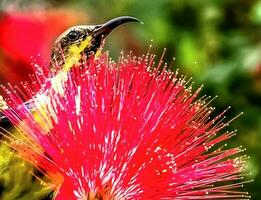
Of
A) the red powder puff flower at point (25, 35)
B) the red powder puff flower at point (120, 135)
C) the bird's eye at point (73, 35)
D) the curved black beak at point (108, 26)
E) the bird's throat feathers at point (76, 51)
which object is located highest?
the red powder puff flower at point (25, 35)

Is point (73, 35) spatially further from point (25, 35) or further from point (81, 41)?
point (25, 35)

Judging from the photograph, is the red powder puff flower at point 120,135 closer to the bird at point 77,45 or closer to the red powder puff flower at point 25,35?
the bird at point 77,45

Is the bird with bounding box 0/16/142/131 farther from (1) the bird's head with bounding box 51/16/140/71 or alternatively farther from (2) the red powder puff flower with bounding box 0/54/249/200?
(2) the red powder puff flower with bounding box 0/54/249/200

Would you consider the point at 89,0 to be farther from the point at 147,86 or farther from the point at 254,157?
the point at 147,86

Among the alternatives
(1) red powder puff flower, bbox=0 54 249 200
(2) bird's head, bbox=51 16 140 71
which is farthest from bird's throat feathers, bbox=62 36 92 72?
(1) red powder puff flower, bbox=0 54 249 200

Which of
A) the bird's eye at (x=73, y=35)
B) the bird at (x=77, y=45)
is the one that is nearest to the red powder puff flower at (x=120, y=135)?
the bird at (x=77, y=45)

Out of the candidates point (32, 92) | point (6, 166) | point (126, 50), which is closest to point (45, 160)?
point (32, 92)
